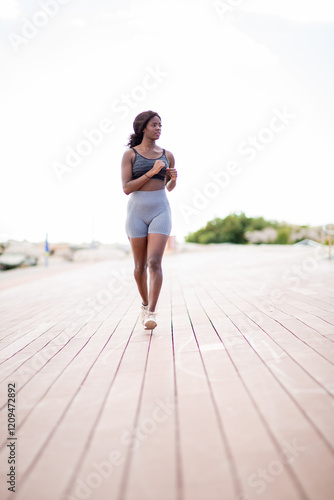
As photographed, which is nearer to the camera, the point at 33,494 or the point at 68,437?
the point at 33,494

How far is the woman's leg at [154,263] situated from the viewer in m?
2.72

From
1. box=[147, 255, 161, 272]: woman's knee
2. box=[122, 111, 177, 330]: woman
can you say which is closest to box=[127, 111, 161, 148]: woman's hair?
box=[122, 111, 177, 330]: woman

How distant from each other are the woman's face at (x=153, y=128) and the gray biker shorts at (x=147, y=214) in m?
0.44

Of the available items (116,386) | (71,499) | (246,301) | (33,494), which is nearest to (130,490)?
(71,499)

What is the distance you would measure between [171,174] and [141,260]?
2.45 ft

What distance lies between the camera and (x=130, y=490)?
0.93m

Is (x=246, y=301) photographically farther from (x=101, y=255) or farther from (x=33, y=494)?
(x=101, y=255)

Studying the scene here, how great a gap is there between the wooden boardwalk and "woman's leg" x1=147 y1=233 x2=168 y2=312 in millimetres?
276

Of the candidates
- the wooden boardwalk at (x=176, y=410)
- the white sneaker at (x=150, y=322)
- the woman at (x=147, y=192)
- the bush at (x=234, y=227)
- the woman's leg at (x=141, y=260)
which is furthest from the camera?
the bush at (x=234, y=227)

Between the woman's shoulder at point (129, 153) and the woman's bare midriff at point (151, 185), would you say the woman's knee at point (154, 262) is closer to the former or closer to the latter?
the woman's bare midriff at point (151, 185)

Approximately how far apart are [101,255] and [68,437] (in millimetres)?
19641

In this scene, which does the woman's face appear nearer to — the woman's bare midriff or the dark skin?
the dark skin

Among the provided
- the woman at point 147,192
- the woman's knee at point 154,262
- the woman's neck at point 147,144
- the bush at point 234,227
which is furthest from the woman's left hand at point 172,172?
the bush at point 234,227

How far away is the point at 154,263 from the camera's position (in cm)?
274
